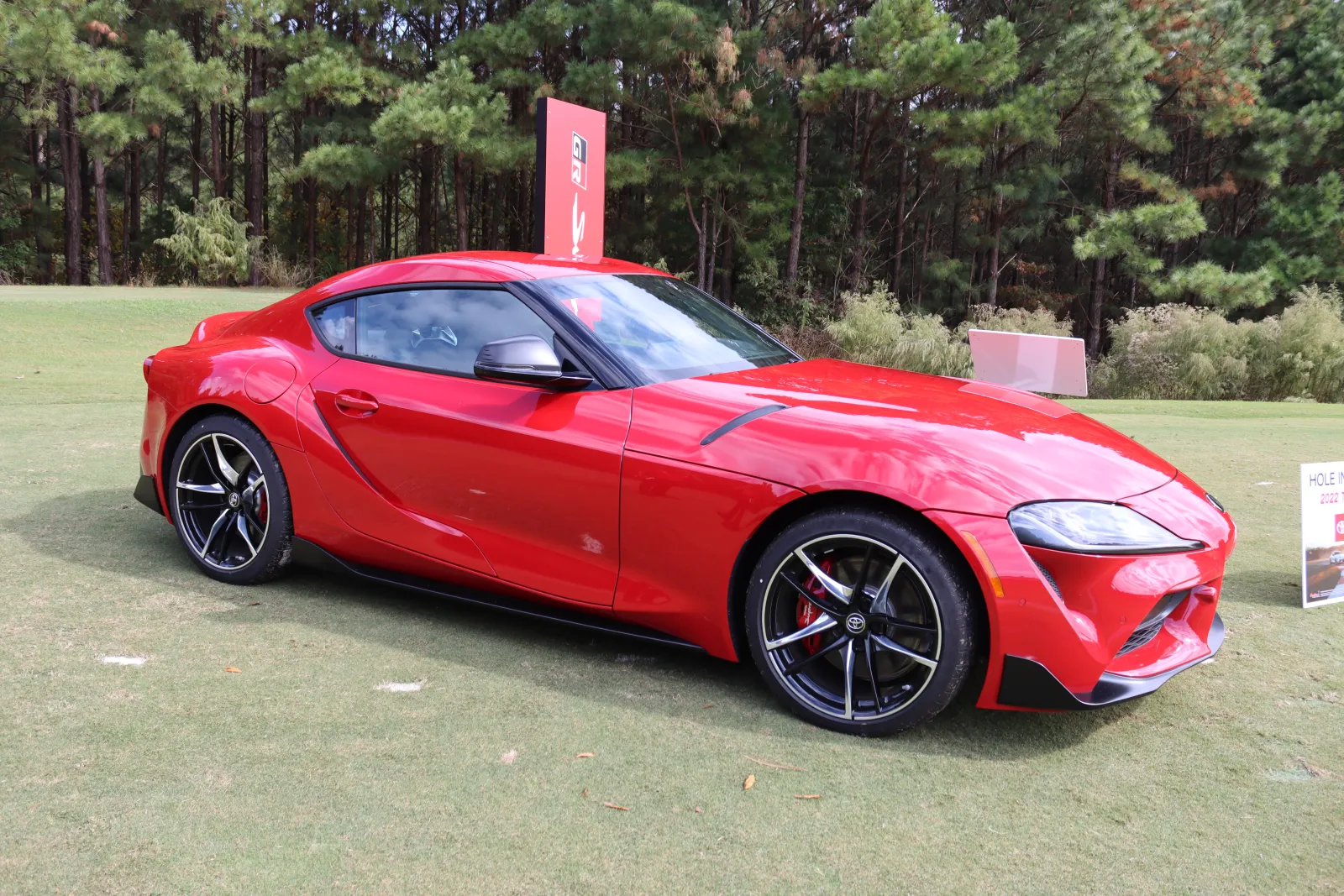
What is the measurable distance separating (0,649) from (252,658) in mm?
858

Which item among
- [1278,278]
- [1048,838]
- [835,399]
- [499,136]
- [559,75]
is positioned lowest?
[1048,838]

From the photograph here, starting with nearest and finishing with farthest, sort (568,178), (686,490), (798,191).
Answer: (686,490)
(568,178)
(798,191)

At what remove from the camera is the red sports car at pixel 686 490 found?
3039mm

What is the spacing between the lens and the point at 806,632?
3.25m

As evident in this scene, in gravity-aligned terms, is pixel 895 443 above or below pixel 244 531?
above

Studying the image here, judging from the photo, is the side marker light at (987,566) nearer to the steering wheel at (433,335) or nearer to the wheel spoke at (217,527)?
the steering wheel at (433,335)

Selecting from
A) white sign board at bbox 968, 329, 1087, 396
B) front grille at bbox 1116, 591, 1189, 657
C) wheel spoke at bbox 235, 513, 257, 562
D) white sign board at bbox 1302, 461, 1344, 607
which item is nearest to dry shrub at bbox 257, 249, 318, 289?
white sign board at bbox 968, 329, 1087, 396

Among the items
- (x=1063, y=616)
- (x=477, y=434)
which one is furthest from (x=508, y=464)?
(x=1063, y=616)

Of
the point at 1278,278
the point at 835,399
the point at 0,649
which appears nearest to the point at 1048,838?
the point at 835,399

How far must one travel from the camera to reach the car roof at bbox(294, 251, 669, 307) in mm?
4133

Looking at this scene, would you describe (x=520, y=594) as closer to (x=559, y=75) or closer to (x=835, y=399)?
(x=835, y=399)

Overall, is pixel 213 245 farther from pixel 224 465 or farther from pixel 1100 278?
pixel 1100 278

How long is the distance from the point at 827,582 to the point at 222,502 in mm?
2732

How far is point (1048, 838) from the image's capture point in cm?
266
